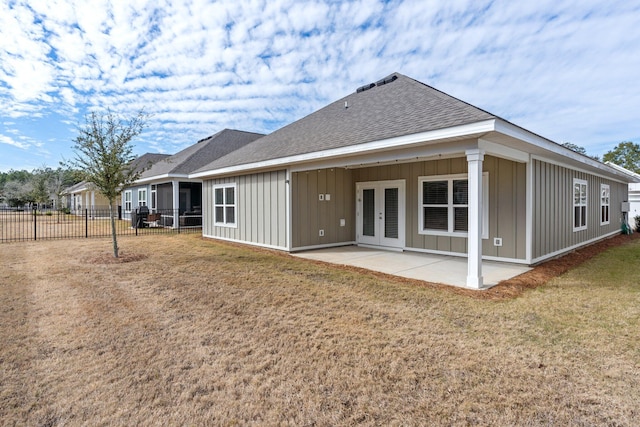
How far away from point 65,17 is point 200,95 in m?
6.92

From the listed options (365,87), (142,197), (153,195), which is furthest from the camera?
(142,197)

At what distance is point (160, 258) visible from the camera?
8.09m

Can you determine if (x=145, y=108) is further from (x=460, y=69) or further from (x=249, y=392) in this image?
(x=460, y=69)

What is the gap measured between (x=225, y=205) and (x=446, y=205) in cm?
735

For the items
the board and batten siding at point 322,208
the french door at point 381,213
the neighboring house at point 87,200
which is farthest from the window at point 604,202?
the neighboring house at point 87,200

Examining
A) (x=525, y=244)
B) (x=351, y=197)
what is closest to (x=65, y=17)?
(x=351, y=197)

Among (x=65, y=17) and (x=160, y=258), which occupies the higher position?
(x=65, y=17)

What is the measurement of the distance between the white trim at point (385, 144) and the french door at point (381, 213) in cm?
255

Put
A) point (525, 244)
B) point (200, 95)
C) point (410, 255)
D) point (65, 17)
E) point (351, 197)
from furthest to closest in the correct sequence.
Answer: point (200, 95), point (351, 197), point (410, 255), point (65, 17), point (525, 244)

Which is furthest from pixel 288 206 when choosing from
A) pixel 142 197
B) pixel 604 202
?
pixel 142 197

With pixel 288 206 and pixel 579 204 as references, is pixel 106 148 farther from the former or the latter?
pixel 579 204

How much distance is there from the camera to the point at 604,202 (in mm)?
12461

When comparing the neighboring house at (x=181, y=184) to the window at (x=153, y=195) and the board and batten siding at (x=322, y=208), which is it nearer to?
the window at (x=153, y=195)

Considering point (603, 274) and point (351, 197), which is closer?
point (603, 274)
